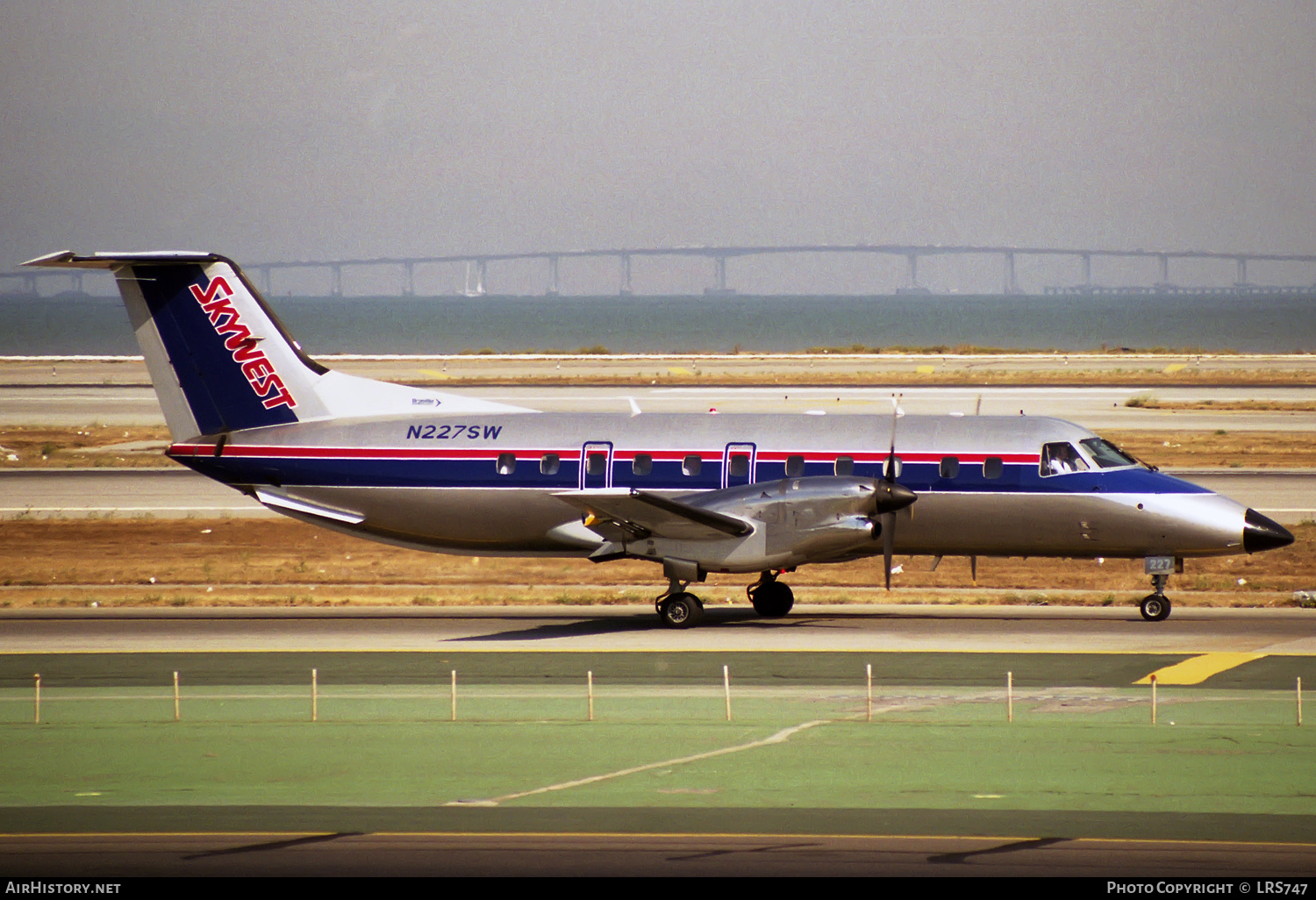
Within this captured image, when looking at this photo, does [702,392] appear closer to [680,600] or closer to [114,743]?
[680,600]

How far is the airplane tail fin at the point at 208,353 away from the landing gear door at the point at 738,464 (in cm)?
908

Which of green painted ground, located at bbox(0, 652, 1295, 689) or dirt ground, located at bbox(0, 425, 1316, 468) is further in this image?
dirt ground, located at bbox(0, 425, 1316, 468)

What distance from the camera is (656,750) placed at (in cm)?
1950

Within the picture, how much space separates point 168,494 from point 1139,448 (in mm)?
35820

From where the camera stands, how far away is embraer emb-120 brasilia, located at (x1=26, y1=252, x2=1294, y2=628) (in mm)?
28219

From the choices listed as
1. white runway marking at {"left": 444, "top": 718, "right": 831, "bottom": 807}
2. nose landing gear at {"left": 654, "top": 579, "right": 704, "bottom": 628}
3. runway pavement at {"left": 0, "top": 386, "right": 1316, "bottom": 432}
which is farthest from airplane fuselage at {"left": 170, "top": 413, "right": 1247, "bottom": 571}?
runway pavement at {"left": 0, "top": 386, "right": 1316, "bottom": 432}

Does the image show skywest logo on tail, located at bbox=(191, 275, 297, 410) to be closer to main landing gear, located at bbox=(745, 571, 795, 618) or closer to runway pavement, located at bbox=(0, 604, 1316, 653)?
runway pavement, located at bbox=(0, 604, 1316, 653)

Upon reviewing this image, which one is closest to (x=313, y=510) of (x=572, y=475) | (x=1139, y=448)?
(x=572, y=475)

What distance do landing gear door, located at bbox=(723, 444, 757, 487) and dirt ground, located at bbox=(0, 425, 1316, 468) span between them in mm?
26351

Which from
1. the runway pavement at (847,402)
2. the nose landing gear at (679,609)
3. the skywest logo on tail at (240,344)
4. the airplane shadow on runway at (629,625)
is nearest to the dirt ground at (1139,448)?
the runway pavement at (847,402)

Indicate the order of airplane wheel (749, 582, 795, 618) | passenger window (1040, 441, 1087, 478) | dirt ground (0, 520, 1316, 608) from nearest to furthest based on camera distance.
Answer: passenger window (1040, 441, 1087, 478), airplane wheel (749, 582, 795, 618), dirt ground (0, 520, 1316, 608)

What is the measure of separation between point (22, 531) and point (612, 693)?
26328 mm

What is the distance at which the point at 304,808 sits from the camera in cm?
1639
